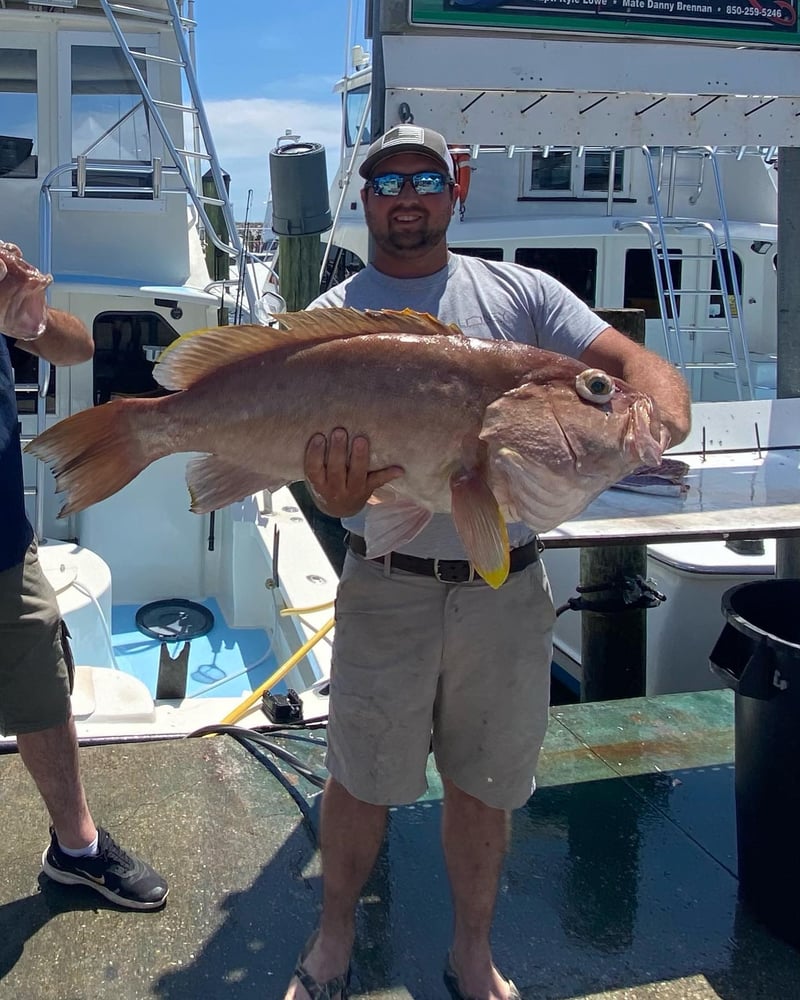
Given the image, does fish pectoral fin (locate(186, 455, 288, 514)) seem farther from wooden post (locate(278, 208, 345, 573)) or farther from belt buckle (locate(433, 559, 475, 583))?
wooden post (locate(278, 208, 345, 573))

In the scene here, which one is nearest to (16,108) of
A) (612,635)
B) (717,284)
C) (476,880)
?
(612,635)

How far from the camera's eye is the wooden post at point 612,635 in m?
4.29

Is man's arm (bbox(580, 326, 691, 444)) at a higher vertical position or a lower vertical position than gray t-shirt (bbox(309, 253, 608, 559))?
lower

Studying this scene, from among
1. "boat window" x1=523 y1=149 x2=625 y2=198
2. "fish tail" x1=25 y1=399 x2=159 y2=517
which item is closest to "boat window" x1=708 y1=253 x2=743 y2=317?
"boat window" x1=523 y1=149 x2=625 y2=198

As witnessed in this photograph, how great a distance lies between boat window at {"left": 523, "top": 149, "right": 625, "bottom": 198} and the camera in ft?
34.7

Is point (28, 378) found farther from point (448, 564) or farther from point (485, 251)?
point (448, 564)

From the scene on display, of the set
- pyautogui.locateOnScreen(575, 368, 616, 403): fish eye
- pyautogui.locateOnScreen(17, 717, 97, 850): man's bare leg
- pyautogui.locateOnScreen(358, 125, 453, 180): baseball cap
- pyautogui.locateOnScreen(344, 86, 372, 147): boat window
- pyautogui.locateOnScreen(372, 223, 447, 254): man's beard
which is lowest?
pyautogui.locateOnScreen(17, 717, 97, 850): man's bare leg

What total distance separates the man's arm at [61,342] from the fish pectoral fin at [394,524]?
1093 mm

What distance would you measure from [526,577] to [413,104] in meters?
1.77

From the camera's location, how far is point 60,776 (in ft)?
8.14

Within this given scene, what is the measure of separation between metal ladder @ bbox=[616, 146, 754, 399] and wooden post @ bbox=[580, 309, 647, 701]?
12.8ft

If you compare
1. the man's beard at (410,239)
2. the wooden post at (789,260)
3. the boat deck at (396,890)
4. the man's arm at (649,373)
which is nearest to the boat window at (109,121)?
Answer: the wooden post at (789,260)

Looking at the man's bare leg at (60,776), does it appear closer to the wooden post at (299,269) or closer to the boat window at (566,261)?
the wooden post at (299,269)

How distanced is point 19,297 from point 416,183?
39.0 inches
